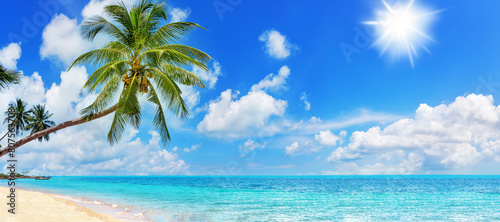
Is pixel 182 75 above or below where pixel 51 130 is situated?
above

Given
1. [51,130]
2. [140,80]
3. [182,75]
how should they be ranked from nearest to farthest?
[51,130] < [140,80] < [182,75]

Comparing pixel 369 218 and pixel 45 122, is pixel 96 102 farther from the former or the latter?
pixel 45 122

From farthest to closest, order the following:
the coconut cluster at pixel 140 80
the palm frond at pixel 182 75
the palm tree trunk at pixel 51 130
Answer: the palm frond at pixel 182 75 → the coconut cluster at pixel 140 80 → the palm tree trunk at pixel 51 130

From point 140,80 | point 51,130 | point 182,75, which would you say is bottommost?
point 51,130

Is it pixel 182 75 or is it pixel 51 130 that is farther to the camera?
pixel 182 75

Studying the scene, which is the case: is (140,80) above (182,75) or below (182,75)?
below

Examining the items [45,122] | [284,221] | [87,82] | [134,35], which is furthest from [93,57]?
[45,122]

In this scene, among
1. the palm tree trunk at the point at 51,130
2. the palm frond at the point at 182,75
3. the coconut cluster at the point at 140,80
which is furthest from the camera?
the palm frond at the point at 182,75

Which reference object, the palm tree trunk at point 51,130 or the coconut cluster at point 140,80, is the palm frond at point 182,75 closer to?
the coconut cluster at point 140,80

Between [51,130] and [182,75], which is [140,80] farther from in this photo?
[51,130]

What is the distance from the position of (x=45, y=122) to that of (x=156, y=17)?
153ft

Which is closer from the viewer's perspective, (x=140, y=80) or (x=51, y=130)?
(x=51, y=130)

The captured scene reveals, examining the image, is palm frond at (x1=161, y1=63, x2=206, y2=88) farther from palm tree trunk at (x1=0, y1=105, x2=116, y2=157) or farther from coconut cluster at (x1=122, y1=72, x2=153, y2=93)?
palm tree trunk at (x1=0, y1=105, x2=116, y2=157)

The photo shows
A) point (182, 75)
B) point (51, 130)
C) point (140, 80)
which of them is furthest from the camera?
point (182, 75)
